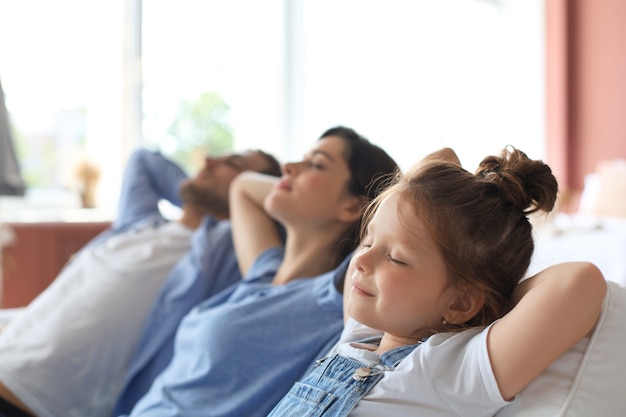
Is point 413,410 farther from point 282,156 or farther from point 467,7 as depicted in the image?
point 467,7

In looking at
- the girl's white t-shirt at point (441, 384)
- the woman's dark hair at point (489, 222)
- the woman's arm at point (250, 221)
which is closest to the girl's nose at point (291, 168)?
the woman's arm at point (250, 221)

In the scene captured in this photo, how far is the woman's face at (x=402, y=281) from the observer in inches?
39.1

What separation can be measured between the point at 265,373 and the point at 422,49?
525cm

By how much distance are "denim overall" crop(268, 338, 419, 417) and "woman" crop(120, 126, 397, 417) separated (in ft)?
1.37

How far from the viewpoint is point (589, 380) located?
0.88 m

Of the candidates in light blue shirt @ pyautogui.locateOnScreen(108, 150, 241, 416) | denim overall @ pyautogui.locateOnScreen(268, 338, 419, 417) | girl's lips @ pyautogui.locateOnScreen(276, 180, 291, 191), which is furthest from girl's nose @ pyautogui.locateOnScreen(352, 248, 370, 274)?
light blue shirt @ pyautogui.locateOnScreen(108, 150, 241, 416)

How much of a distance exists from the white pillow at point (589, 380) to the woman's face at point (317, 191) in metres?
0.90

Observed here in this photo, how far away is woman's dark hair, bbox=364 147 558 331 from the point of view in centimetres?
98

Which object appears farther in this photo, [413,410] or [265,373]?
[265,373]

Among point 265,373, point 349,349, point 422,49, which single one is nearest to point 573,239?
point 422,49

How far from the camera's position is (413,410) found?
916mm

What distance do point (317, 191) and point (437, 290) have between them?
0.79 m

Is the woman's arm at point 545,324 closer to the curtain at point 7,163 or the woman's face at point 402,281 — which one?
the woman's face at point 402,281

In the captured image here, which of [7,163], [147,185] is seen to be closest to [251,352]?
[147,185]
